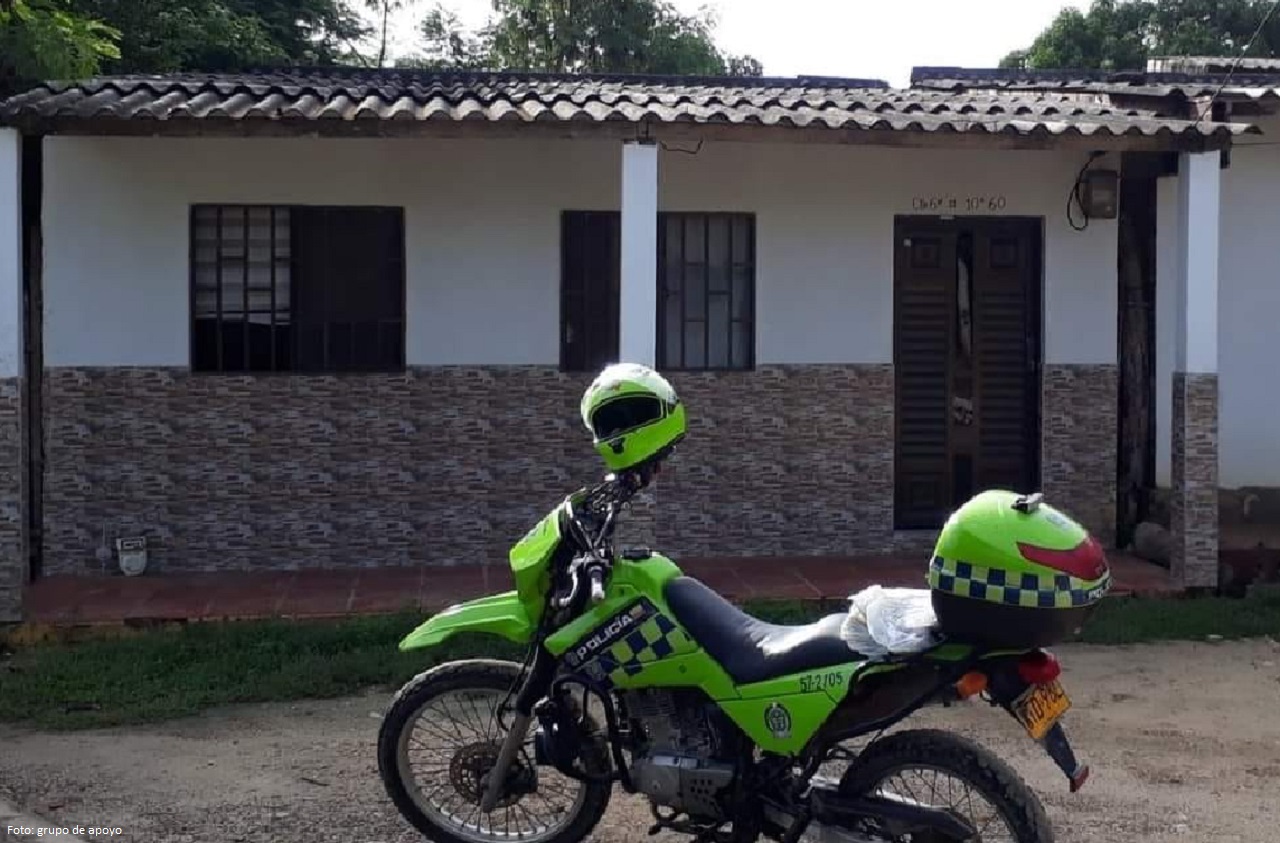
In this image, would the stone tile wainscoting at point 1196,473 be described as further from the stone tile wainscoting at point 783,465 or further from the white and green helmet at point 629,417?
the white and green helmet at point 629,417

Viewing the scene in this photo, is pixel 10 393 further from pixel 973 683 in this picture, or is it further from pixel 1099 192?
pixel 1099 192

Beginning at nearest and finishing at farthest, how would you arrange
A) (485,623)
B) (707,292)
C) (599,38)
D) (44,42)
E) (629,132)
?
1. (485,623)
2. (44,42)
3. (629,132)
4. (707,292)
5. (599,38)

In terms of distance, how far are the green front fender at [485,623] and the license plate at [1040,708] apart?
→ 5.01 ft

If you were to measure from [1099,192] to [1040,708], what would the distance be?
710 cm

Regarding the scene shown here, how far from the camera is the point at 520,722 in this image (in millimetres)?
4715

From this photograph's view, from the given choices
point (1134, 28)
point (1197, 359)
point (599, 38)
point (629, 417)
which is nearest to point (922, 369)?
point (1197, 359)

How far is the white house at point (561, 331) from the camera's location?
9641 mm

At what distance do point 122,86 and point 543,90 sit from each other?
2528 mm

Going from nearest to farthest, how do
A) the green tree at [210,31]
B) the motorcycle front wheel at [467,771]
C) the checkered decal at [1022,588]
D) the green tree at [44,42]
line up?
the checkered decal at [1022,588]
the motorcycle front wheel at [467,771]
the green tree at [44,42]
the green tree at [210,31]

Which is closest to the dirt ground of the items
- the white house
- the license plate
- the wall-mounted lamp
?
the license plate

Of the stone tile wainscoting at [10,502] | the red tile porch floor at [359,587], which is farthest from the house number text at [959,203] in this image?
the stone tile wainscoting at [10,502]

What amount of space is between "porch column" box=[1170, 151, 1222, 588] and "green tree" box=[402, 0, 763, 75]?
1617cm

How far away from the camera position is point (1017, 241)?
417 inches

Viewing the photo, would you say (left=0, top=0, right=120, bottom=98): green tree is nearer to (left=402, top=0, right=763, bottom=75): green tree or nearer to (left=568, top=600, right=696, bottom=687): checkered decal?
(left=568, top=600, right=696, bottom=687): checkered decal
